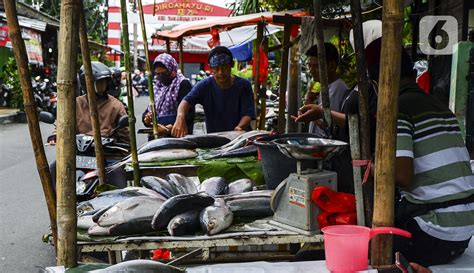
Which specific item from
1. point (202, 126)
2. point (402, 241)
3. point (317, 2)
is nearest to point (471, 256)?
point (402, 241)

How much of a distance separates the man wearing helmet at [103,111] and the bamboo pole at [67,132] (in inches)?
119

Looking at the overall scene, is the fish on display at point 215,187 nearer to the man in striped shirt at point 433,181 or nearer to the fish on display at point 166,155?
the fish on display at point 166,155

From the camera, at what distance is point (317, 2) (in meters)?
3.52

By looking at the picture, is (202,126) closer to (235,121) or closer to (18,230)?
(235,121)

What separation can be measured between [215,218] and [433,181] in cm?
117

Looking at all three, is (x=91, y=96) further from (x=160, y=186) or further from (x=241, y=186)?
(x=241, y=186)

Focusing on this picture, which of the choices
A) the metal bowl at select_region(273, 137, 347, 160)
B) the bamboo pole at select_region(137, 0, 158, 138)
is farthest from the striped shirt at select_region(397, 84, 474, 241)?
the bamboo pole at select_region(137, 0, 158, 138)

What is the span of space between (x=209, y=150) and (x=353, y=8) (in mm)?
2478

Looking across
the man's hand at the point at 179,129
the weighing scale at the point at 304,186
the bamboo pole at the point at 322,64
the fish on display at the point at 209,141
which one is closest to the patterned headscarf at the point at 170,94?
the man's hand at the point at 179,129

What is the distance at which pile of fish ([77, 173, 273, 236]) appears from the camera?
9.42ft

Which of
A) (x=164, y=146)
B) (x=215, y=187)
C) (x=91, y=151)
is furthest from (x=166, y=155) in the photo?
(x=91, y=151)

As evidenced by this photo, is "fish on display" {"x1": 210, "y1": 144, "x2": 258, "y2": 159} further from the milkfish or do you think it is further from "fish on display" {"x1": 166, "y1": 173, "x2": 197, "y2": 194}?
"fish on display" {"x1": 166, "y1": 173, "x2": 197, "y2": 194}

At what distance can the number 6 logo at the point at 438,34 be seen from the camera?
22.1 ft

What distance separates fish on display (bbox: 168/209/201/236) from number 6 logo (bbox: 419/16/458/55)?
16.2 ft
